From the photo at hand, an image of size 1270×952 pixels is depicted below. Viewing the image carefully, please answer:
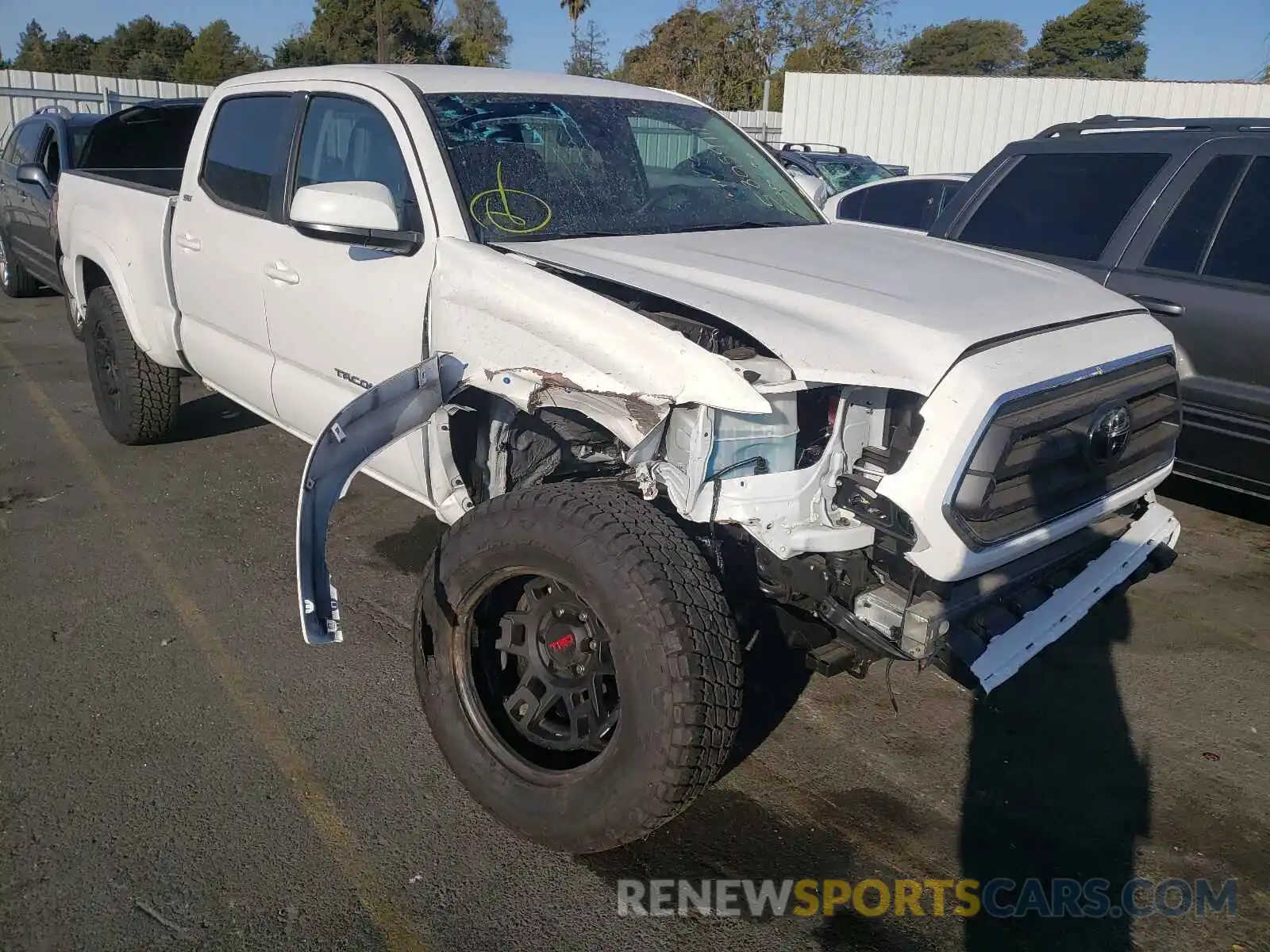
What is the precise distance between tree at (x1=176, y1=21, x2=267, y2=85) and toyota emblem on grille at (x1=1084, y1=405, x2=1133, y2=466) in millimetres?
46019

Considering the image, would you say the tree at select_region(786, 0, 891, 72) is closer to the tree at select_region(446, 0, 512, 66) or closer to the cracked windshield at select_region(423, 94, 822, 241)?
the tree at select_region(446, 0, 512, 66)

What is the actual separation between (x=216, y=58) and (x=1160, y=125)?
167ft

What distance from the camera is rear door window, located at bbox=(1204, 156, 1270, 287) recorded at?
4.42 meters

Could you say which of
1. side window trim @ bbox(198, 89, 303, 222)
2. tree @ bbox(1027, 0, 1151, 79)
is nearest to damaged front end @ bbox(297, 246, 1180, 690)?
side window trim @ bbox(198, 89, 303, 222)

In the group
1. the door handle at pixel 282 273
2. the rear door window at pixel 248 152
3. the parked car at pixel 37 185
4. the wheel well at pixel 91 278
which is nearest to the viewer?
the door handle at pixel 282 273

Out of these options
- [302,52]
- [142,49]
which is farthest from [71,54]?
[302,52]

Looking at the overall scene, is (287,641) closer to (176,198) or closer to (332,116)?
(332,116)

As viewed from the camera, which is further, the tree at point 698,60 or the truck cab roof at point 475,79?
the tree at point 698,60

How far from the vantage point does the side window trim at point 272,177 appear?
423cm

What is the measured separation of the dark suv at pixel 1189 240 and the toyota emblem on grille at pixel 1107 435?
1.80m

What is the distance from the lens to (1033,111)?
22141mm

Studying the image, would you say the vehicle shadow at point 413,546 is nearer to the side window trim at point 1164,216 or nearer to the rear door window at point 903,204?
the side window trim at point 1164,216

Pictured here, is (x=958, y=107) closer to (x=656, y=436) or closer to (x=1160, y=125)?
(x=1160, y=125)

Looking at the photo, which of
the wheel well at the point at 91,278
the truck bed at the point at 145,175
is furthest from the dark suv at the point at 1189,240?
the truck bed at the point at 145,175
